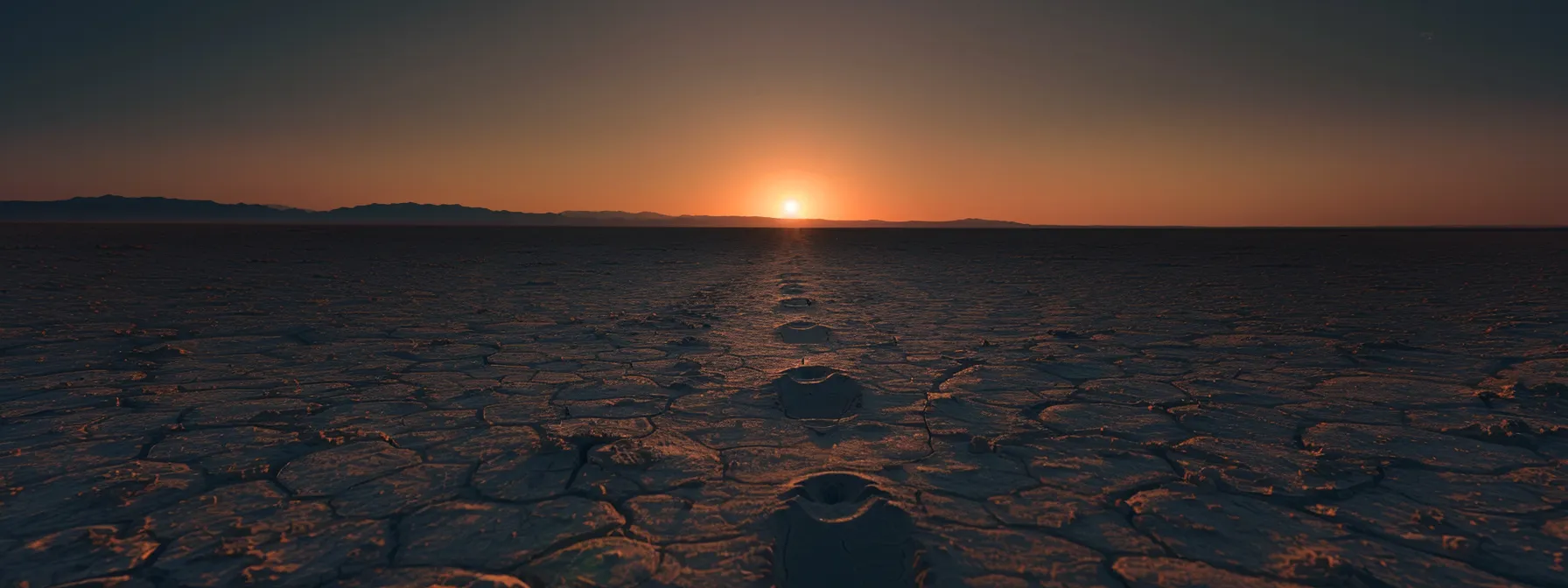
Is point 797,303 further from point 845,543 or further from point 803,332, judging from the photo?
point 845,543

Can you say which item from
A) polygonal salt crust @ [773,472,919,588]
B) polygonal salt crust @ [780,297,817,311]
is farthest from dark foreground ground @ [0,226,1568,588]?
polygonal salt crust @ [780,297,817,311]

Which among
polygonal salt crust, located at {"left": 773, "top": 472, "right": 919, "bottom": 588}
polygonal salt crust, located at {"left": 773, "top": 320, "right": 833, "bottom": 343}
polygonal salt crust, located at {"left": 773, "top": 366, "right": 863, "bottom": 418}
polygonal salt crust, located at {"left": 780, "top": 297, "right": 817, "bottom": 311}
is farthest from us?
polygonal salt crust, located at {"left": 780, "top": 297, "right": 817, "bottom": 311}

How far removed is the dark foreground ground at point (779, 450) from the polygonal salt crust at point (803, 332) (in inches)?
1.7

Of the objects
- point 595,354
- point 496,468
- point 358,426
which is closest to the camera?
point 496,468

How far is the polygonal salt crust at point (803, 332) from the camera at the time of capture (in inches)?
154

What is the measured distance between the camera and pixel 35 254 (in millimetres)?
10477

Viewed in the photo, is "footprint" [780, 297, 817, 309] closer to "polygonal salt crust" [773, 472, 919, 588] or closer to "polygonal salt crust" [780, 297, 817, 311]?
"polygonal salt crust" [780, 297, 817, 311]

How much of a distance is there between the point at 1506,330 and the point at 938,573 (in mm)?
4747

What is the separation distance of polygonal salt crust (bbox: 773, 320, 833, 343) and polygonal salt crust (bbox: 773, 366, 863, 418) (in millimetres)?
1141

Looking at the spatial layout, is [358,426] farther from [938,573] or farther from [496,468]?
[938,573]

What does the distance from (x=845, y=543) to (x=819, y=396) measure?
1.11m

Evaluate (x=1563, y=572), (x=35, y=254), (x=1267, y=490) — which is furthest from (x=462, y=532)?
(x=35, y=254)

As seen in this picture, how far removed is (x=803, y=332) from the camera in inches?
159

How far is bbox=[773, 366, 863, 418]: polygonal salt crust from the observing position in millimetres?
2408
